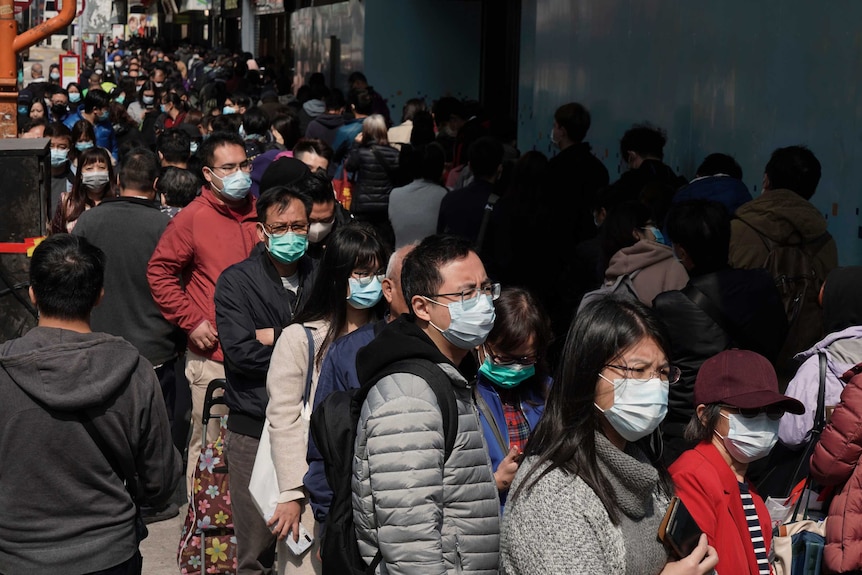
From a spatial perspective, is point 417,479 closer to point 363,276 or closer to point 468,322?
point 468,322

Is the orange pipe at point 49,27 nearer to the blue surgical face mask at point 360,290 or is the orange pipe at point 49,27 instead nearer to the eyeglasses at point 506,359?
the blue surgical face mask at point 360,290

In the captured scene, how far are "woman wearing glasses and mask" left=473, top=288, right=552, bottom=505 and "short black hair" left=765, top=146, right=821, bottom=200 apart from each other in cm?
247

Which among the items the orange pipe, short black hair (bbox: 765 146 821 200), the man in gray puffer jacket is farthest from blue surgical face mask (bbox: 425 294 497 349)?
the orange pipe

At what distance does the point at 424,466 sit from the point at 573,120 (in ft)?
18.6

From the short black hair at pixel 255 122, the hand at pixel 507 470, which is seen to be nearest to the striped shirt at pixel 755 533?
the hand at pixel 507 470

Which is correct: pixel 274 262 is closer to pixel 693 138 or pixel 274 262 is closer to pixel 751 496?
pixel 751 496

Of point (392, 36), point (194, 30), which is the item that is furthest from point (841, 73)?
point (194, 30)

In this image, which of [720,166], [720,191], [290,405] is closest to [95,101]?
[720,166]

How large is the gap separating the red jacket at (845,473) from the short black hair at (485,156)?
471 centimetres

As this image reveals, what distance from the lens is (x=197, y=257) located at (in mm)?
6141

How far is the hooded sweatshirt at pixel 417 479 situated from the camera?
2975 millimetres

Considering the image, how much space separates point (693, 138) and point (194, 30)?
4909 cm

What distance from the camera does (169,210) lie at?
7664mm

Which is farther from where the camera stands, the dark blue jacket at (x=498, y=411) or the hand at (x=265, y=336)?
the hand at (x=265, y=336)
